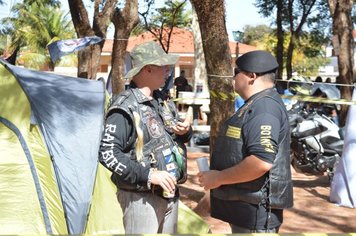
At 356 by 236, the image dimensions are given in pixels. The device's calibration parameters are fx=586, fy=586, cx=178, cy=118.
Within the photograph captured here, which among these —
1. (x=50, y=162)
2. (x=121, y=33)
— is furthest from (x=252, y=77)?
(x=121, y=33)

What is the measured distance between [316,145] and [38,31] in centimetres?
3604

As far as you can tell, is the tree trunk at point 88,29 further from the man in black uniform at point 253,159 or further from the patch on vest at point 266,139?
the patch on vest at point 266,139

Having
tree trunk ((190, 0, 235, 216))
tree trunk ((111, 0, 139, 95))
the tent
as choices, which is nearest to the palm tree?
tree trunk ((111, 0, 139, 95))

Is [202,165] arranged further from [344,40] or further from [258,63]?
[344,40]

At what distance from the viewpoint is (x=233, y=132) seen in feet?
9.35

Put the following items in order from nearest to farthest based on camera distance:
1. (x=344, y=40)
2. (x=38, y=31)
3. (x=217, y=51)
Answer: (x=217, y=51), (x=344, y=40), (x=38, y=31)

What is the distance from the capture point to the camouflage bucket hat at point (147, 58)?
307 cm

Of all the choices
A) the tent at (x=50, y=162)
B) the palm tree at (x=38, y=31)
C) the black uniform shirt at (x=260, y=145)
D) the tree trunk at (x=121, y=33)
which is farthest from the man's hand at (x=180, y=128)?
the palm tree at (x=38, y=31)

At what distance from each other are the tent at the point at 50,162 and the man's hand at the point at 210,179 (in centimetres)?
168

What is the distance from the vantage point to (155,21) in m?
29.4

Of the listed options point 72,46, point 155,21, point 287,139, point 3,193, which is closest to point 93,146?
point 3,193

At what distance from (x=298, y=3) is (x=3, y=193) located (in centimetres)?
2394

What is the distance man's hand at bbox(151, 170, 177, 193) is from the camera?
9.54 ft

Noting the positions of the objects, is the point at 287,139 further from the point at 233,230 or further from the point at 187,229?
the point at 187,229
